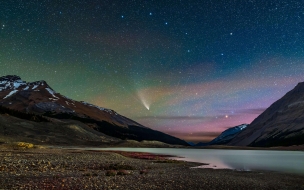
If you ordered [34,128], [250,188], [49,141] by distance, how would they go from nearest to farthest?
[250,188] → [49,141] → [34,128]

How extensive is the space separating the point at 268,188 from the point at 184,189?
32.2 ft

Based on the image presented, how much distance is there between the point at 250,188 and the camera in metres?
26.1

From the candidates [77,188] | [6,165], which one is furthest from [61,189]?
[6,165]

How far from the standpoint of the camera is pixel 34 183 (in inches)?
830

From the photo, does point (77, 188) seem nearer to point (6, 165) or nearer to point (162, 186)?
point (162, 186)

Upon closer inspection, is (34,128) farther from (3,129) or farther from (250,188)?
(250,188)

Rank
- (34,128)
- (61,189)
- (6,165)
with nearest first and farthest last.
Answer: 1. (61,189)
2. (6,165)
3. (34,128)

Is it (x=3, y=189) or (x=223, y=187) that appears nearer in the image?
(x=3, y=189)

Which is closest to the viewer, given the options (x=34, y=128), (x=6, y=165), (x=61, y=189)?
(x=61, y=189)

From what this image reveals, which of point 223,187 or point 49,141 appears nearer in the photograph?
point 223,187

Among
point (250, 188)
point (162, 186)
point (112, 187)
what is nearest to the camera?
point (112, 187)

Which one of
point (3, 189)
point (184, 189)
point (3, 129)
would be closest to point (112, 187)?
point (184, 189)

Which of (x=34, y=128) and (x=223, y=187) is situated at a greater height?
(x=34, y=128)

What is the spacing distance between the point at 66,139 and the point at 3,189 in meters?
165
